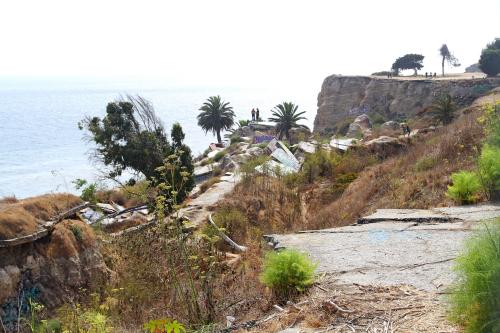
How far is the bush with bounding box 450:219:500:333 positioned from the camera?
335 cm

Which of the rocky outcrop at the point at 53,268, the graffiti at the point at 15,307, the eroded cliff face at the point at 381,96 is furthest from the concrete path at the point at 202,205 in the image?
the eroded cliff face at the point at 381,96

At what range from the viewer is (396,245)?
703 cm

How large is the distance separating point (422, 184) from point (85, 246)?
814 centimetres

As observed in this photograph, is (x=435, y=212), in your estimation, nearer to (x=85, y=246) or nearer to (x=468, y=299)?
(x=468, y=299)

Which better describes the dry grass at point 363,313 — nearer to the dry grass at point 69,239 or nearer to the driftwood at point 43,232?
the driftwood at point 43,232

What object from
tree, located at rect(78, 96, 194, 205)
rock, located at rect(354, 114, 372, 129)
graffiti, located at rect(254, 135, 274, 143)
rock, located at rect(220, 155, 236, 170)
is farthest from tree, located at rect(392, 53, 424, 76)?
tree, located at rect(78, 96, 194, 205)

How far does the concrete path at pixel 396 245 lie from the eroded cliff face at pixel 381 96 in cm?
4332

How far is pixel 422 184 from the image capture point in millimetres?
11469

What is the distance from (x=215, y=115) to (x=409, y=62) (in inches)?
1315

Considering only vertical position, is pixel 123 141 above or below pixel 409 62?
below

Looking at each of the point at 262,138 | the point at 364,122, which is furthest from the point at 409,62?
the point at 262,138

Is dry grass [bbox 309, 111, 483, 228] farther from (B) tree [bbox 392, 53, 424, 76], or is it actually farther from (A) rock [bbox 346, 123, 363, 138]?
(B) tree [bbox 392, 53, 424, 76]

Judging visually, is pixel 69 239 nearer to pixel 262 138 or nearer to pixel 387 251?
pixel 387 251

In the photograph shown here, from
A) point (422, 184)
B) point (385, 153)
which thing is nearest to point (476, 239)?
point (422, 184)
